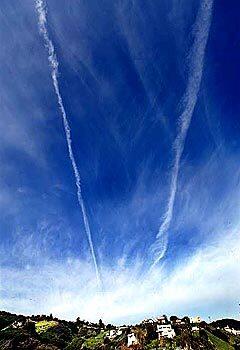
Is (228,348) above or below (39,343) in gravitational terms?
below

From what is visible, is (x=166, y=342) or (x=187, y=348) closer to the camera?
(x=187, y=348)

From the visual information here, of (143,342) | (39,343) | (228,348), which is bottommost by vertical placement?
(228,348)

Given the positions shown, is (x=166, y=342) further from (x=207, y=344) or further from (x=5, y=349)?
(x=5, y=349)

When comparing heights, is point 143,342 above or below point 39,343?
below

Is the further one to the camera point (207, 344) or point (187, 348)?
point (207, 344)

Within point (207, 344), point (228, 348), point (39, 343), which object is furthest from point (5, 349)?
point (228, 348)

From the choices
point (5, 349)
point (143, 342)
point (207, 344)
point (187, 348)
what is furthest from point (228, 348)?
point (5, 349)

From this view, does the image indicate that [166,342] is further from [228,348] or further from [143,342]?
[228,348]

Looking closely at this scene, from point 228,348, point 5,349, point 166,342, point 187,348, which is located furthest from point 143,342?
point 5,349
